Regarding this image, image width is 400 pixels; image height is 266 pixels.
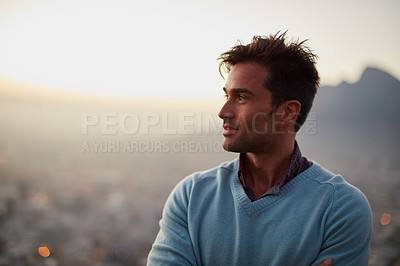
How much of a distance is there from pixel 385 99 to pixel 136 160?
11476 millimetres

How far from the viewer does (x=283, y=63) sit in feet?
4.71

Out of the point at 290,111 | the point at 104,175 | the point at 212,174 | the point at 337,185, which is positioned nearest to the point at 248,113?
the point at 290,111

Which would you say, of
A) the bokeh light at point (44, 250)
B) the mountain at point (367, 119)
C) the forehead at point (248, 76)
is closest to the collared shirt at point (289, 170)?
the forehead at point (248, 76)

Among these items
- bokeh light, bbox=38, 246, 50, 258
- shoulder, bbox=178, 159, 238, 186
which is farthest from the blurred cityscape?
shoulder, bbox=178, 159, 238, 186

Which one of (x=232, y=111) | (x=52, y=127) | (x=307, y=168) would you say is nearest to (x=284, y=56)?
(x=232, y=111)

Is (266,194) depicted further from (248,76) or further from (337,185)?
(248,76)

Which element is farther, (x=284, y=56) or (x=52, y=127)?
(x=52, y=127)

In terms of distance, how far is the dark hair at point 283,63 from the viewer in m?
1.42

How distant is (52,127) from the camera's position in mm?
9773

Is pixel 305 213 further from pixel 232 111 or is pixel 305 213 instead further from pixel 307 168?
pixel 232 111

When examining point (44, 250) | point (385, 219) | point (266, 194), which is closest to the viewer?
point (266, 194)

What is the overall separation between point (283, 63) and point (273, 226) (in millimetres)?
763

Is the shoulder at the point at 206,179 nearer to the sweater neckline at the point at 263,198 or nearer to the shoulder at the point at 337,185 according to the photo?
the sweater neckline at the point at 263,198

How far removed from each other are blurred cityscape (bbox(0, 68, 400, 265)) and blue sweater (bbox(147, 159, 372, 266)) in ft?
16.1
